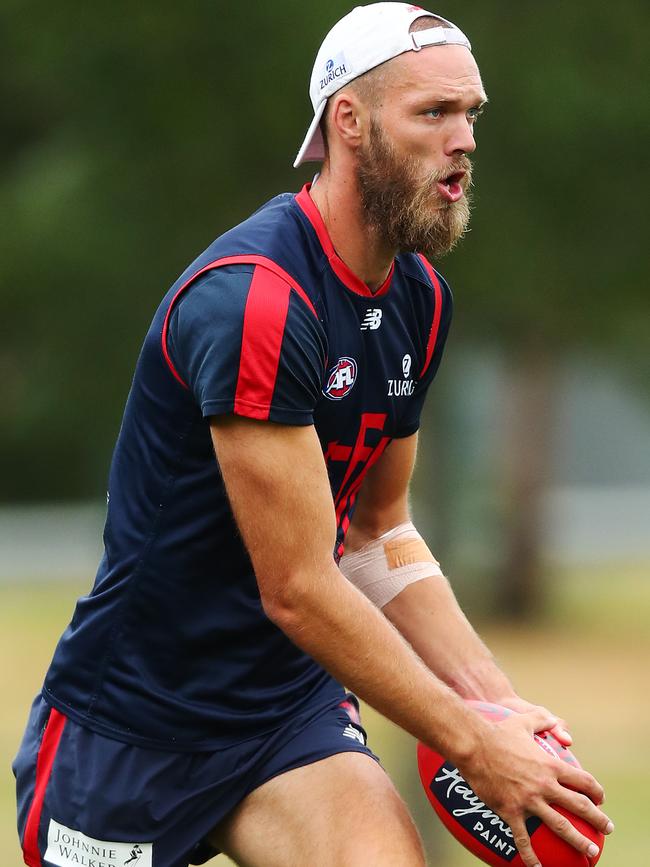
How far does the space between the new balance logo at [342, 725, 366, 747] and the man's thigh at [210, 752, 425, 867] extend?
0.32ft

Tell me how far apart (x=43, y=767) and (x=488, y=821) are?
1.18 meters

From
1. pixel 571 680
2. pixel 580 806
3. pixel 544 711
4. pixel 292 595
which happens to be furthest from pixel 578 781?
pixel 571 680

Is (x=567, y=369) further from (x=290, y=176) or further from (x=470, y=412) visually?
(x=290, y=176)

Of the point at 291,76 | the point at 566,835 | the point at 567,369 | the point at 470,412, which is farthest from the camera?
the point at 470,412

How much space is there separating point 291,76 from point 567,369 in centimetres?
1075

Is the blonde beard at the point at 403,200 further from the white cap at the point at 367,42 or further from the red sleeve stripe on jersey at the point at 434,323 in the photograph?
the red sleeve stripe on jersey at the point at 434,323

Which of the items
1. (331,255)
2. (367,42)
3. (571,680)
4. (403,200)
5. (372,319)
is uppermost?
(367,42)

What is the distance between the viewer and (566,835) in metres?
3.64

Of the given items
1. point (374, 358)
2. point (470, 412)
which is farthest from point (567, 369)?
point (374, 358)

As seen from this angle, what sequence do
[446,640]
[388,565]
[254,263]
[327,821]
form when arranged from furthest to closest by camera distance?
[388,565]
[446,640]
[327,821]
[254,263]

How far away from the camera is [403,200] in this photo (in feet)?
12.8

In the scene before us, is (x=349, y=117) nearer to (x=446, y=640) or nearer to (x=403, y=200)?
(x=403, y=200)

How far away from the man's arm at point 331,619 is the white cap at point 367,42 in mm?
992

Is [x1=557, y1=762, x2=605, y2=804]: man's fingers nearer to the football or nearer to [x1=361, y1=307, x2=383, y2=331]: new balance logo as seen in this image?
the football
